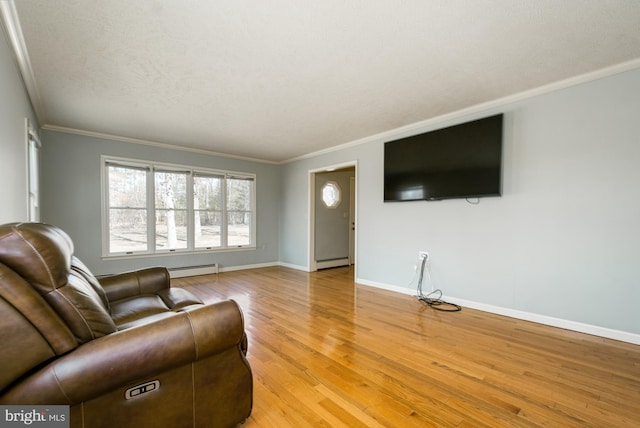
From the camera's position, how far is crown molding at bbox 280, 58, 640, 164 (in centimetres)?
256

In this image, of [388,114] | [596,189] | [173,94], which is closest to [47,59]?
[173,94]

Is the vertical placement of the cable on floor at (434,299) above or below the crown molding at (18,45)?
below

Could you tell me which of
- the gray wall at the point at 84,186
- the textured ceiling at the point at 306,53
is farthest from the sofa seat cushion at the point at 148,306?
the gray wall at the point at 84,186

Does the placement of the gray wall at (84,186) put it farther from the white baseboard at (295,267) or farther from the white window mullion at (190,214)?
the white baseboard at (295,267)

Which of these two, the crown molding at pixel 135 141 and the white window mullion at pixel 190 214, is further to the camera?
the white window mullion at pixel 190 214

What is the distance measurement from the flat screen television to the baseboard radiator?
362 cm

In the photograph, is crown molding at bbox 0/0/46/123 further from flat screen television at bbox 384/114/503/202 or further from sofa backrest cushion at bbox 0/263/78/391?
flat screen television at bbox 384/114/503/202

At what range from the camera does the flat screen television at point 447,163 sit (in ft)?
10.7

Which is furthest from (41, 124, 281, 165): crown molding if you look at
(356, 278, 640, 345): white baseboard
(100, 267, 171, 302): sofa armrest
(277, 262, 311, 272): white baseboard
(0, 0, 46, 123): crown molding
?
(356, 278, 640, 345): white baseboard

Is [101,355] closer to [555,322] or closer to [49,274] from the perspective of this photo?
[49,274]

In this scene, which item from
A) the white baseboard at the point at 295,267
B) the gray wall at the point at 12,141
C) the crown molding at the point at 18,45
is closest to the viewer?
the crown molding at the point at 18,45

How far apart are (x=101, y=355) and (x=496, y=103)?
4077 mm

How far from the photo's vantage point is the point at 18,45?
2.16 meters

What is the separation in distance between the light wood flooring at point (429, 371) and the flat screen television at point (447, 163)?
5.00 feet
